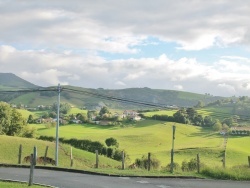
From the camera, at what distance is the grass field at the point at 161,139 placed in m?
96.4

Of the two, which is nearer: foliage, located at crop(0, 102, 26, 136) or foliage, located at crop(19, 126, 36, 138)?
foliage, located at crop(0, 102, 26, 136)

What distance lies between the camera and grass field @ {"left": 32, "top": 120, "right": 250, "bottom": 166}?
96375mm

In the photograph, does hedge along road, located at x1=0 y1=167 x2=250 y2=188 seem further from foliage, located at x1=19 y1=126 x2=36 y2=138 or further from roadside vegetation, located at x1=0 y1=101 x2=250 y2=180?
foliage, located at x1=19 y1=126 x2=36 y2=138

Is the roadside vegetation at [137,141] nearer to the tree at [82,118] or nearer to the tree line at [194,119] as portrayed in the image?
the tree line at [194,119]

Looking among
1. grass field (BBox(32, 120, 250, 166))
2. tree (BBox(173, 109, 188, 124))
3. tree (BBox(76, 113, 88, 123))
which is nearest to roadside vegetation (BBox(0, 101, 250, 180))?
Answer: grass field (BBox(32, 120, 250, 166))

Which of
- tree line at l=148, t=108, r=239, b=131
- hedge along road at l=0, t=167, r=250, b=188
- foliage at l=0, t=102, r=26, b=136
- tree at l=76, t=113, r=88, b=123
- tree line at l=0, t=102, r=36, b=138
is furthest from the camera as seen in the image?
tree at l=76, t=113, r=88, b=123

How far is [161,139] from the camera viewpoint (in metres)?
132

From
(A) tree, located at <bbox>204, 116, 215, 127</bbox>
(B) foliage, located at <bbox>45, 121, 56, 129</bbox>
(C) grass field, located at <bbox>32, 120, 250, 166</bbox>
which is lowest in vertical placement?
(C) grass field, located at <bbox>32, 120, 250, 166</bbox>

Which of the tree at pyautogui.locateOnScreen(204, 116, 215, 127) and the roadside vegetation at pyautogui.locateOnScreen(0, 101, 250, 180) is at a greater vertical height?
the tree at pyautogui.locateOnScreen(204, 116, 215, 127)

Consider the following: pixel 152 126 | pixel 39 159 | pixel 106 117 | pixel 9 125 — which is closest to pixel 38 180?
pixel 39 159

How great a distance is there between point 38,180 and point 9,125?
217ft

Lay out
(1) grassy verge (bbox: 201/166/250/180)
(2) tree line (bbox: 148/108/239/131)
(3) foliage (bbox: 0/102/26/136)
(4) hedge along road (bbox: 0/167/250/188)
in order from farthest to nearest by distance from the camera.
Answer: (2) tree line (bbox: 148/108/239/131) → (3) foliage (bbox: 0/102/26/136) → (1) grassy verge (bbox: 201/166/250/180) → (4) hedge along road (bbox: 0/167/250/188)

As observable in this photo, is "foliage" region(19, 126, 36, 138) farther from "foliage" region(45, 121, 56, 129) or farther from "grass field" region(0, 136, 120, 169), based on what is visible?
"foliage" region(45, 121, 56, 129)

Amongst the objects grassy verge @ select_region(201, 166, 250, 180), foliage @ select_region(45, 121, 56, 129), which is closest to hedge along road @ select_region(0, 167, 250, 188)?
grassy verge @ select_region(201, 166, 250, 180)
